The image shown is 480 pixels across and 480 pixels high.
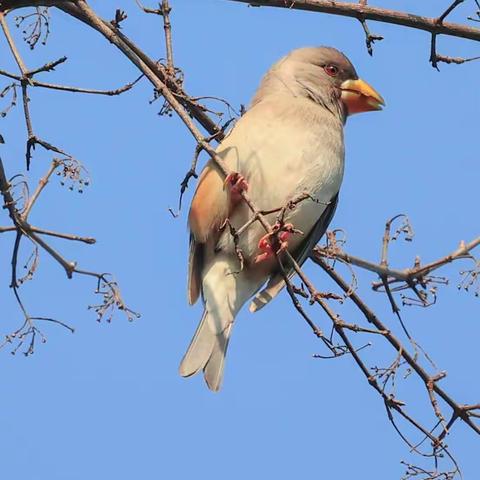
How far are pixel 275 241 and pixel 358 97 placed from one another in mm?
2187

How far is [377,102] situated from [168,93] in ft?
7.84

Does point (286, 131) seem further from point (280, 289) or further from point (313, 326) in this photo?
point (313, 326)

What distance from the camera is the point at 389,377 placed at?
3.63 meters

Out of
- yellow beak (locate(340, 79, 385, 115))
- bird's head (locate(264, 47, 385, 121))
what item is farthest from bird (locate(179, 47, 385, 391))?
yellow beak (locate(340, 79, 385, 115))

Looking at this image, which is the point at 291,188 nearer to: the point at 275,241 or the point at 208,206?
the point at 208,206

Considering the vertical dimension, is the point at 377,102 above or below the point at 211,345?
above

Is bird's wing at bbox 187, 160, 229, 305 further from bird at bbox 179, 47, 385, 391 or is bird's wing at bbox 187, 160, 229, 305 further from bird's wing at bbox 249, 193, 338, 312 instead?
bird's wing at bbox 249, 193, 338, 312

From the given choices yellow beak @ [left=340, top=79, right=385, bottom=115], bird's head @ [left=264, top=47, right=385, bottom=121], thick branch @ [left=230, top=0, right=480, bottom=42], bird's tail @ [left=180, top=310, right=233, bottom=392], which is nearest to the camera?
thick branch @ [left=230, top=0, right=480, bottom=42]

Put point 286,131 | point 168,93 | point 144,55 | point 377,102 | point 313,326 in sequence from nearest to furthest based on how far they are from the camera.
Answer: point 313,326
point 168,93
point 144,55
point 286,131
point 377,102

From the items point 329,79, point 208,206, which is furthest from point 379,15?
point 329,79

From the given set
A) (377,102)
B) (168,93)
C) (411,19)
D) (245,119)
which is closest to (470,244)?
(411,19)

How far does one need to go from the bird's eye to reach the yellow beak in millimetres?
77

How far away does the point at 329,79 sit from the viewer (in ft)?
18.3

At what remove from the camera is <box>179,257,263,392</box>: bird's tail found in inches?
181
